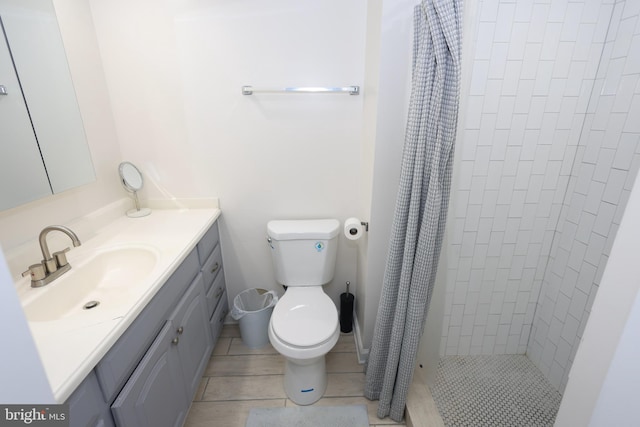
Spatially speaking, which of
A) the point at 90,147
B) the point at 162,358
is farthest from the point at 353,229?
the point at 90,147

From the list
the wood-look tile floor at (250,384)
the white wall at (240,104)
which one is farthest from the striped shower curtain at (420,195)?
the white wall at (240,104)

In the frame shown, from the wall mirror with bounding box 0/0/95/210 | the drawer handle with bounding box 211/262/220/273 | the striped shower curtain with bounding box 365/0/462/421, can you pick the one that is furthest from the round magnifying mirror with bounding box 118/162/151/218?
the striped shower curtain with bounding box 365/0/462/421

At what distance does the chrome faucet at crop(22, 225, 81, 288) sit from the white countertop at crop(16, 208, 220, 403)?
0.10 feet

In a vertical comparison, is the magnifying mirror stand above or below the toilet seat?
above

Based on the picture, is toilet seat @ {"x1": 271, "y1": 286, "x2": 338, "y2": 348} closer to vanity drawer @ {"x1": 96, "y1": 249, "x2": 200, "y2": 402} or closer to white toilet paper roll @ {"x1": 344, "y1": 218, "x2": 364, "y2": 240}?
white toilet paper roll @ {"x1": 344, "y1": 218, "x2": 364, "y2": 240}

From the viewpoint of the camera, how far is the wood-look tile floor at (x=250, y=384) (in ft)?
4.95

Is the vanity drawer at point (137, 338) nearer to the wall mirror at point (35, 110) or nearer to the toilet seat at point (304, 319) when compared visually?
the toilet seat at point (304, 319)

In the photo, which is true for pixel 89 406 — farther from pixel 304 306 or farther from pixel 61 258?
pixel 304 306

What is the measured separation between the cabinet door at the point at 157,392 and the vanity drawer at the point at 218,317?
1.42 feet

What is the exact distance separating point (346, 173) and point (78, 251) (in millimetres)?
1406

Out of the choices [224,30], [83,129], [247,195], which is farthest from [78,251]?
[224,30]

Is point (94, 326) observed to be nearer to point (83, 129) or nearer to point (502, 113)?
point (83, 129)

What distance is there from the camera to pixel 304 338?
140 cm

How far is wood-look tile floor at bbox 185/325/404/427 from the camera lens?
151 cm
